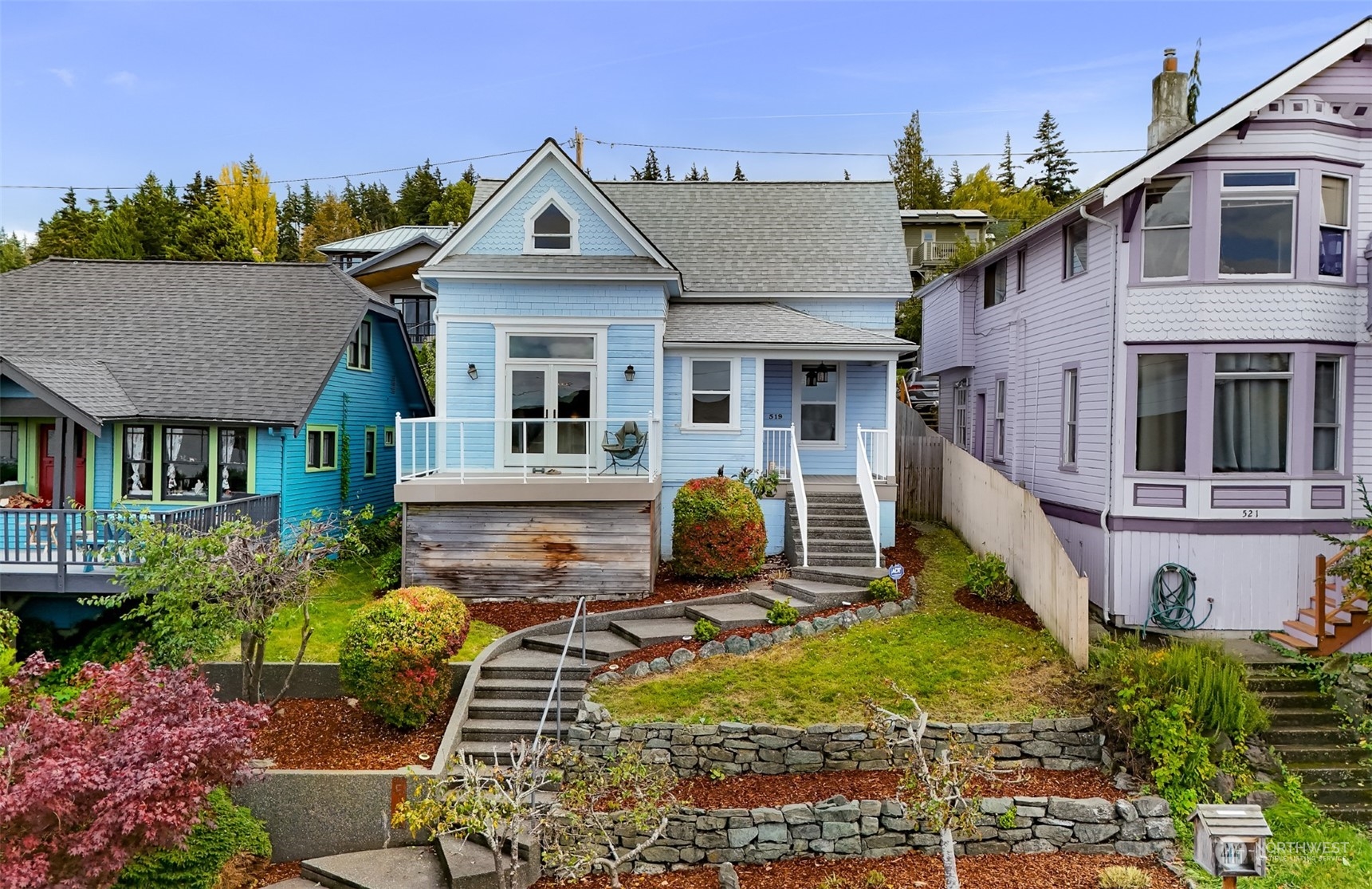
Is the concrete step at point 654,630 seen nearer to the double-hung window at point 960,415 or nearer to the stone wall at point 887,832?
the stone wall at point 887,832

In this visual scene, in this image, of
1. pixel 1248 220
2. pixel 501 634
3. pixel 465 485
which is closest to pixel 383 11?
pixel 465 485

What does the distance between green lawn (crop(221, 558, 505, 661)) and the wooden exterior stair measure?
1142 centimetres

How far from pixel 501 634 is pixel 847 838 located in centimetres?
582

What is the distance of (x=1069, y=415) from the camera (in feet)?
45.6

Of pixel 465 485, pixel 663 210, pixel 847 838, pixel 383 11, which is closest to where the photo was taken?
pixel 847 838

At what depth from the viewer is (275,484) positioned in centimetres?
1573

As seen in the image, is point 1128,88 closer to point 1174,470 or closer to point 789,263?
point 789,263

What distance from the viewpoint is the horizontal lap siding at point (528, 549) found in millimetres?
12922

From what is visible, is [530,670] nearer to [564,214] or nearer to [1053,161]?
[564,214]

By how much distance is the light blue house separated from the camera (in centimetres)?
1295

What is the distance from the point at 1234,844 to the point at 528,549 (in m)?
9.90

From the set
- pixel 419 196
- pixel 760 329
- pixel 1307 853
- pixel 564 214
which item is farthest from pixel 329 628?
pixel 419 196

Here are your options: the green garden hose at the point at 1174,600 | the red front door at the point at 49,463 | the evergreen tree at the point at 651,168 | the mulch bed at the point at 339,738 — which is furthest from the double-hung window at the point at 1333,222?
the evergreen tree at the point at 651,168

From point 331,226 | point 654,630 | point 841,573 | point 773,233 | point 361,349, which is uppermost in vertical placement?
point 331,226
